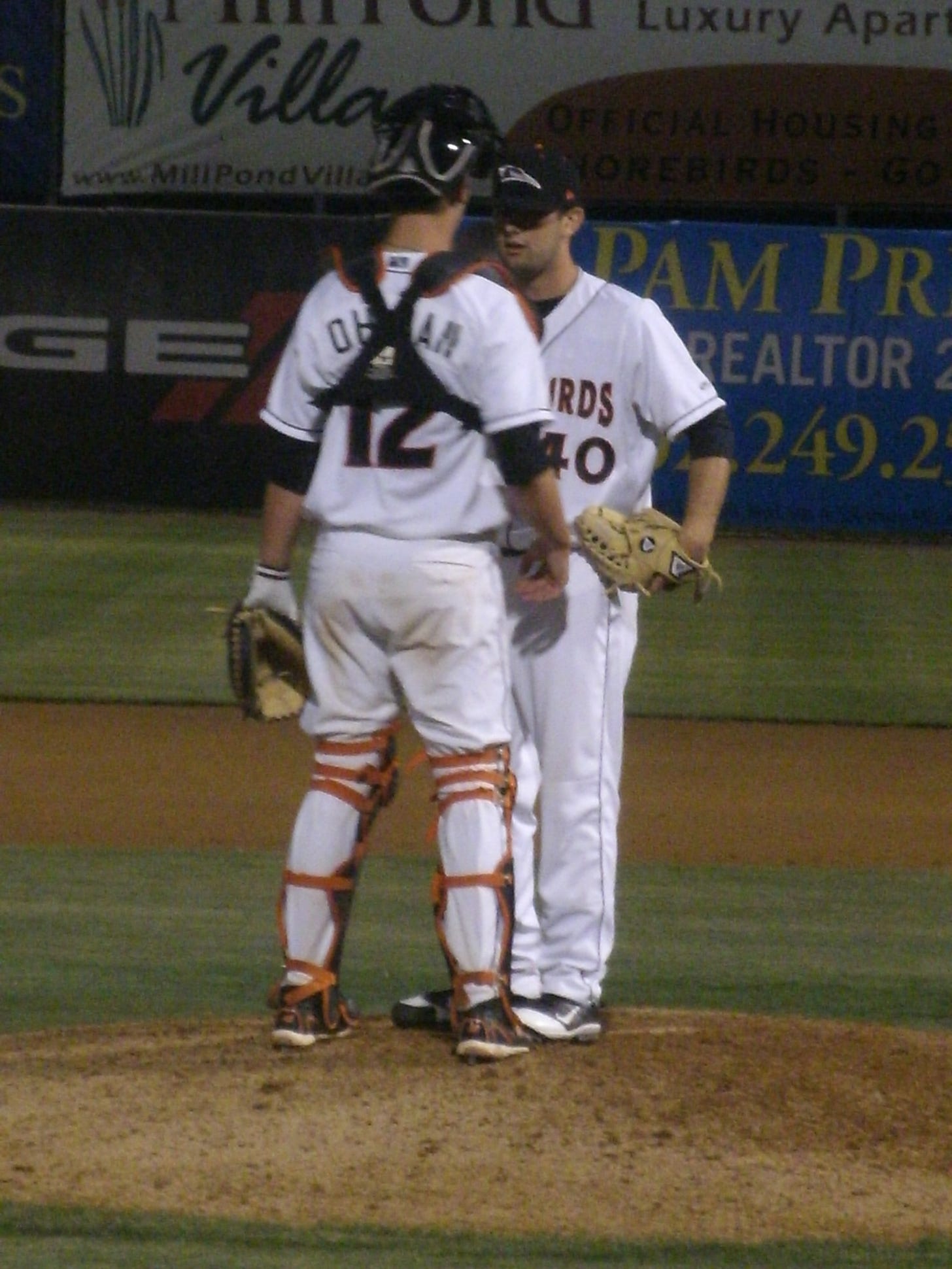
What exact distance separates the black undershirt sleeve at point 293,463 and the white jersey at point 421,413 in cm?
3

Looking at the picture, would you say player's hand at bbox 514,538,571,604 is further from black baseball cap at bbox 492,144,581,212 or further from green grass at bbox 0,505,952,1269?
green grass at bbox 0,505,952,1269

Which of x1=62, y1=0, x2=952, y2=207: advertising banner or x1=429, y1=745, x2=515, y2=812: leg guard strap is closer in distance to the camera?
x1=429, y1=745, x2=515, y2=812: leg guard strap

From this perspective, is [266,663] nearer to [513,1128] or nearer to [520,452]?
[520,452]

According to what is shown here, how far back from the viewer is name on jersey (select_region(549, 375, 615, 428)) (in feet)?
13.6

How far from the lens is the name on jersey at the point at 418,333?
3758 mm

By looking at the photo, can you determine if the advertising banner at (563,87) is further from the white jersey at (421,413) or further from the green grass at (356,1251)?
the green grass at (356,1251)

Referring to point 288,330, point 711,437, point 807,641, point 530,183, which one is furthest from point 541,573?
point 288,330

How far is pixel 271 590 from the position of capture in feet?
13.1

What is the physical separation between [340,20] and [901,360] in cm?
584

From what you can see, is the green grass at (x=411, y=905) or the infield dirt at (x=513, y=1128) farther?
the infield dirt at (x=513, y=1128)

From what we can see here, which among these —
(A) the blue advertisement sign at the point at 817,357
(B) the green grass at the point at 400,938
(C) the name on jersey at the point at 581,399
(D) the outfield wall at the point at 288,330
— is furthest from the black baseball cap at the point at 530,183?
(D) the outfield wall at the point at 288,330

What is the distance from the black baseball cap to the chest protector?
34 cm

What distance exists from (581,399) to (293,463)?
619mm

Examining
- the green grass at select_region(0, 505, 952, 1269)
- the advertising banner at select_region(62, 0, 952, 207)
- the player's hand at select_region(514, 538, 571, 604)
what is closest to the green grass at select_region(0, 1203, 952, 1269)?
the green grass at select_region(0, 505, 952, 1269)
